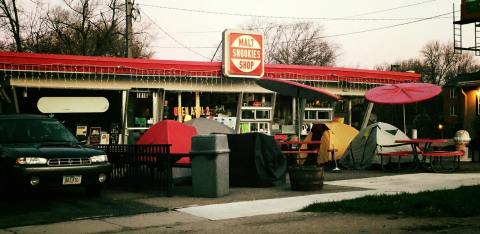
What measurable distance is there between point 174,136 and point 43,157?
13.5 feet

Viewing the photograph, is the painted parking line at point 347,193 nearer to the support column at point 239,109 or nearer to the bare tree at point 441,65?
the support column at point 239,109

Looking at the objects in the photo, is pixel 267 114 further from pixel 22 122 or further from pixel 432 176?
pixel 22 122

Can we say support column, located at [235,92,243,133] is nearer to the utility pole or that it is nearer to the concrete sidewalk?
the utility pole

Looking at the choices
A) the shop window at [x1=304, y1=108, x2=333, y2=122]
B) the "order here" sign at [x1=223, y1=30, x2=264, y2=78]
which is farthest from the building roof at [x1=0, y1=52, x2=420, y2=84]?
the shop window at [x1=304, y1=108, x2=333, y2=122]

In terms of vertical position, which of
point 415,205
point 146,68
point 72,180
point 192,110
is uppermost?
point 146,68

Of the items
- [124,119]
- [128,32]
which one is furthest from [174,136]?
[128,32]

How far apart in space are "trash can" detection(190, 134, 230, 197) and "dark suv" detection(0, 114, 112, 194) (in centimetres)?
168

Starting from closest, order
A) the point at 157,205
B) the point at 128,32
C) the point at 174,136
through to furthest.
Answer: the point at 157,205
the point at 174,136
the point at 128,32

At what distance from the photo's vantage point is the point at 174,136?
1338 centimetres

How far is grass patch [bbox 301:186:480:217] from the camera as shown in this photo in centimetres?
796

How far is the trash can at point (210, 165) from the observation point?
A: 10555mm

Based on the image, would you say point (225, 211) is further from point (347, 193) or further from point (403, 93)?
point (403, 93)

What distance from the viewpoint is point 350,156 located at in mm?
17516

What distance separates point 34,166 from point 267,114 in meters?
12.4
